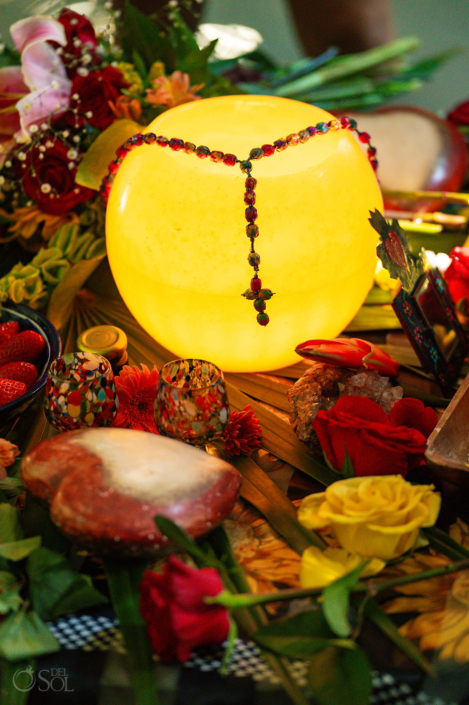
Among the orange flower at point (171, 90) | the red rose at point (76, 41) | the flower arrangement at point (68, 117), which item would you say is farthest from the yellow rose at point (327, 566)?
the red rose at point (76, 41)

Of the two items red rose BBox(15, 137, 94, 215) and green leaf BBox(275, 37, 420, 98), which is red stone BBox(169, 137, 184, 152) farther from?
green leaf BBox(275, 37, 420, 98)

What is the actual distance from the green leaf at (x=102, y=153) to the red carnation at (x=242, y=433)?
398 mm

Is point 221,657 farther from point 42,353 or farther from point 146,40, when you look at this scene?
point 146,40

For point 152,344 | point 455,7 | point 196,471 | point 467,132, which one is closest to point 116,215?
point 152,344

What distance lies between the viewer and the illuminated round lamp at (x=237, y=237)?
1.98 feet

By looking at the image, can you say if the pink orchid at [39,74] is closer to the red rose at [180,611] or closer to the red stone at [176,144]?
the red stone at [176,144]

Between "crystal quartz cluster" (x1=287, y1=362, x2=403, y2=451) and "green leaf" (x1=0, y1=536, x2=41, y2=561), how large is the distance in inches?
10.6

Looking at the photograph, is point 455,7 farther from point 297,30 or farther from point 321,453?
point 321,453

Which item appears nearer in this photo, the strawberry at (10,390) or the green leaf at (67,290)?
the strawberry at (10,390)

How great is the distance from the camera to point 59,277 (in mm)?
884

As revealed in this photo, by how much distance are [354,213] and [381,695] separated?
440 millimetres

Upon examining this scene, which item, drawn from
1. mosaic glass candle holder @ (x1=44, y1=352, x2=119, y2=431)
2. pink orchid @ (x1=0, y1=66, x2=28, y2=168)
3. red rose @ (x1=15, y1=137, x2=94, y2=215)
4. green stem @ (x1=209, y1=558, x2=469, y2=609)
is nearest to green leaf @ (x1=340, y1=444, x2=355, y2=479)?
green stem @ (x1=209, y1=558, x2=469, y2=609)

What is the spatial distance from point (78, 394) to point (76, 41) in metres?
0.62

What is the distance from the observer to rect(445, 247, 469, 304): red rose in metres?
0.84
